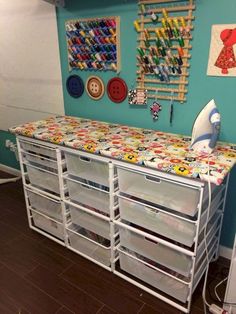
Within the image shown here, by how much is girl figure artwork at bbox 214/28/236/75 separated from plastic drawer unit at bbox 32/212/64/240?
153 cm

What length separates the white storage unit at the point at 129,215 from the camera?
1.35 meters

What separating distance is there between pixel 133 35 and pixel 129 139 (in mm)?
701

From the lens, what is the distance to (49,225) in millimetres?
2059

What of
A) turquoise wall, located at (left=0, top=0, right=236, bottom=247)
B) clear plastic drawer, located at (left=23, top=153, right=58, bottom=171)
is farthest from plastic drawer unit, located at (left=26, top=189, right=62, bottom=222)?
turquoise wall, located at (left=0, top=0, right=236, bottom=247)

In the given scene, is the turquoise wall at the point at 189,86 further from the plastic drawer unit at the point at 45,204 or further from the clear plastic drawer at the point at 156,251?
the plastic drawer unit at the point at 45,204

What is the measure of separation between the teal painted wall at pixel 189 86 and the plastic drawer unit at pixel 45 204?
2.45 ft

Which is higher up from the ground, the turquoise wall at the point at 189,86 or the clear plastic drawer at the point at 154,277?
the turquoise wall at the point at 189,86

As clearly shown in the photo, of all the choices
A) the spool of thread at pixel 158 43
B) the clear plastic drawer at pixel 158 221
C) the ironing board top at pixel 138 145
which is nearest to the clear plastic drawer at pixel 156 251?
the clear plastic drawer at pixel 158 221

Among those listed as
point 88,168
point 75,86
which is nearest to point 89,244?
point 88,168

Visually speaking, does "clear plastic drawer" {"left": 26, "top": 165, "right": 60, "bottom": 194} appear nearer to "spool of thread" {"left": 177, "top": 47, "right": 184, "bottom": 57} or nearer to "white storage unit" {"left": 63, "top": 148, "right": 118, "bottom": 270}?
"white storage unit" {"left": 63, "top": 148, "right": 118, "bottom": 270}

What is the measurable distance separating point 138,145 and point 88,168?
363 millimetres

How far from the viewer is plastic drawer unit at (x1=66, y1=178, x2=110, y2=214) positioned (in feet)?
5.37

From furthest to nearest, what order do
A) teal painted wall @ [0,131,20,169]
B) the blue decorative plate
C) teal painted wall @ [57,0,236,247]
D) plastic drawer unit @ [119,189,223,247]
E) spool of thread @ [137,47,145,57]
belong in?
teal painted wall @ [0,131,20,169] < the blue decorative plate < spool of thread @ [137,47,145,57] < teal painted wall @ [57,0,236,247] < plastic drawer unit @ [119,189,223,247]

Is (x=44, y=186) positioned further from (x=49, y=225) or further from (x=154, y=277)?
(x=154, y=277)
